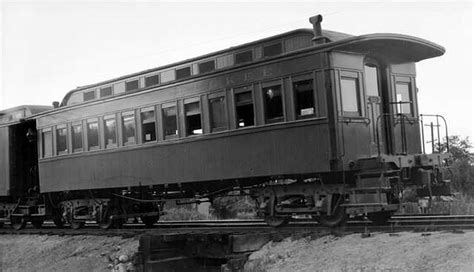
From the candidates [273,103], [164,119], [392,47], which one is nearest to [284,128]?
[273,103]

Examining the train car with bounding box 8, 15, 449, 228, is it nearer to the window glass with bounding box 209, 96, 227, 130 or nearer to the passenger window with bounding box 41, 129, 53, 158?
the window glass with bounding box 209, 96, 227, 130

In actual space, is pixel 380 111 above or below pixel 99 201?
above

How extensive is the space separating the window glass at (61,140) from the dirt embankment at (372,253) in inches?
315

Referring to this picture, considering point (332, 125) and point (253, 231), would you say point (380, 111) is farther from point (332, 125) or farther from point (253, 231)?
point (253, 231)

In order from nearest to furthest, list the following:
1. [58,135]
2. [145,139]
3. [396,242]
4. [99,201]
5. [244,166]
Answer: [396,242] < [244,166] < [145,139] < [99,201] < [58,135]

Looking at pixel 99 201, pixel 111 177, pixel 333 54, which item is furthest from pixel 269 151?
pixel 99 201

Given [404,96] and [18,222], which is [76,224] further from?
[404,96]

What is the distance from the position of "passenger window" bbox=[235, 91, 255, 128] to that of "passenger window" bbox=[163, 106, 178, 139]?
1.83 meters

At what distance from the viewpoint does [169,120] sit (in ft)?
42.3

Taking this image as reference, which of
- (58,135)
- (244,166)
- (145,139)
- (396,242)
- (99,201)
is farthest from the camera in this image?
(58,135)

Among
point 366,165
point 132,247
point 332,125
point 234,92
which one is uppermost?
point 234,92

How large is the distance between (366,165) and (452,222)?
68.2 inches

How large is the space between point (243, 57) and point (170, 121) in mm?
2267

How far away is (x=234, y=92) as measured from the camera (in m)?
11.5
